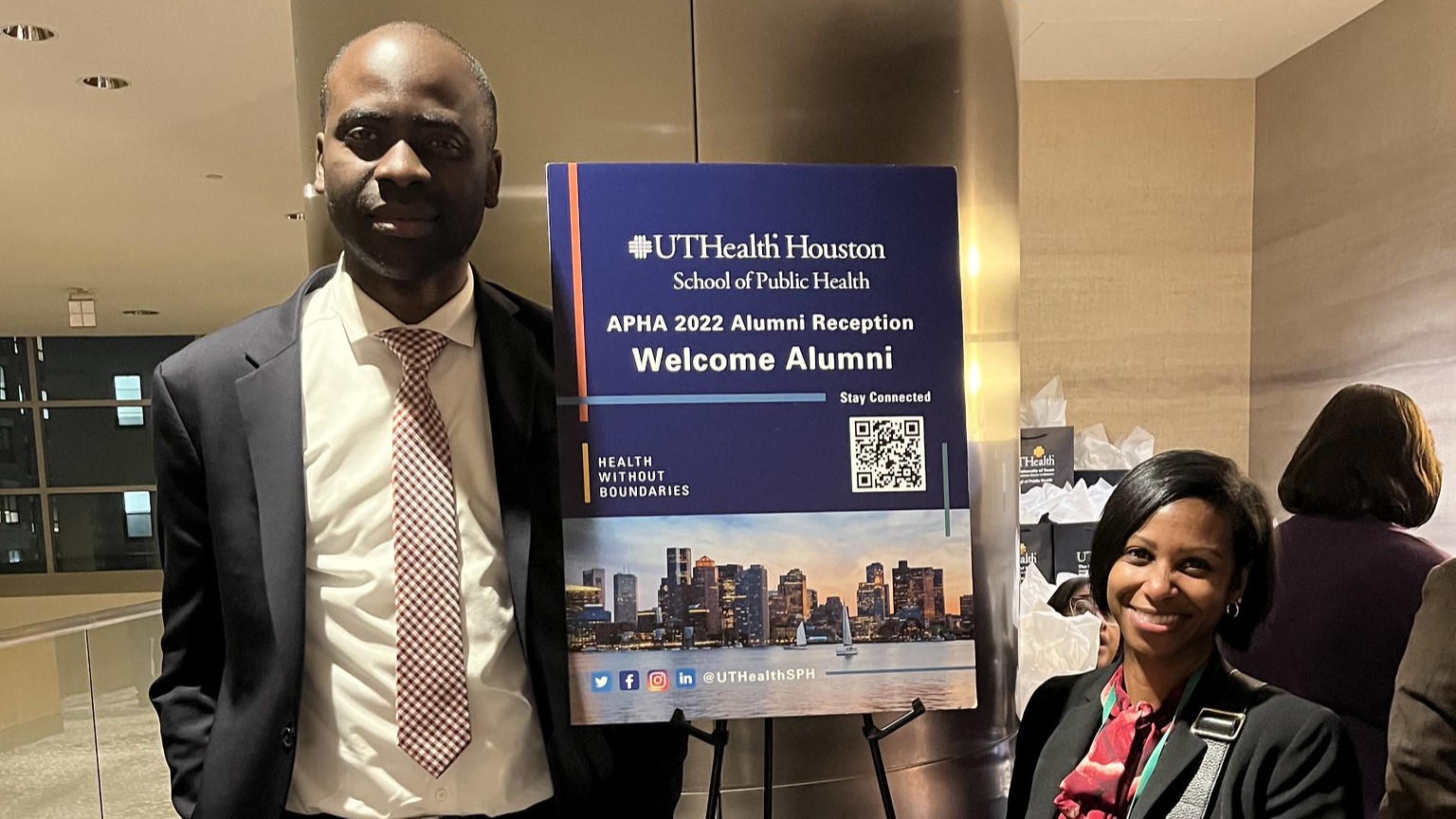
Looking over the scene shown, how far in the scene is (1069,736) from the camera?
142 centimetres

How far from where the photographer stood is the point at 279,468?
1351 millimetres

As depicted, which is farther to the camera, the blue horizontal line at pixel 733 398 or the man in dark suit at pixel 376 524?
the blue horizontal line at pixel 733 398

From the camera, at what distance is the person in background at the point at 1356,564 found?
2043mm

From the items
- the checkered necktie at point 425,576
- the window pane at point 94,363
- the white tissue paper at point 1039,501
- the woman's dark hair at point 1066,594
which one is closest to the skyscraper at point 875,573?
the checkered necktie at point 425,576

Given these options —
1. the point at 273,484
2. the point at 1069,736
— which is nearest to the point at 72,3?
the point at 273,484

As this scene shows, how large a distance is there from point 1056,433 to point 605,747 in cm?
260

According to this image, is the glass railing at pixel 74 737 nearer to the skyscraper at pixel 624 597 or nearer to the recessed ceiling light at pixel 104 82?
→ the recessed ceiling light at pixel 104 82

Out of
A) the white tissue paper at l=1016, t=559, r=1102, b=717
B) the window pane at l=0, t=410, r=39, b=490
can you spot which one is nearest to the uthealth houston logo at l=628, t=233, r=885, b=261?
the white tissue paper at l=1016, t=559, r=1102, b=717

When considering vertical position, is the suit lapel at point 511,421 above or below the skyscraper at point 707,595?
above

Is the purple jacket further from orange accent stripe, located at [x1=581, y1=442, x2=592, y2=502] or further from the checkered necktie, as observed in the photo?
the checkered necktie

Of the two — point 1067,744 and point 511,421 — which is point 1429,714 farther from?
point 511,421

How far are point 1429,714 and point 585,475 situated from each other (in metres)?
1.38

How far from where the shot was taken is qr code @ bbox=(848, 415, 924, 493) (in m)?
1.56

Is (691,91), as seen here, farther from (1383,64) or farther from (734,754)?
(1383,64)
